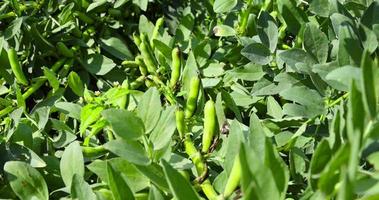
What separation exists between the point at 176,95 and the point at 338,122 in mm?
399

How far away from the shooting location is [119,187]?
22.7 inches

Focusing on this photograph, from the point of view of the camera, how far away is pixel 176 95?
3.01 feet

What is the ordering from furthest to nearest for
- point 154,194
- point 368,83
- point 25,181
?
point 25,181, point 154,194, point 368,83

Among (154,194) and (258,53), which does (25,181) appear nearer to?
(154,194)

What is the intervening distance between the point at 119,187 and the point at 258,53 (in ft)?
1.38

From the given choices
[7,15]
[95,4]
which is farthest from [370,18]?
[7,15]

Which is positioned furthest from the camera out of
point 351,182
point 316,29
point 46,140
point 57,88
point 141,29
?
point 141,29

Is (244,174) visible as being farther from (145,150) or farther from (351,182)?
(145,150)

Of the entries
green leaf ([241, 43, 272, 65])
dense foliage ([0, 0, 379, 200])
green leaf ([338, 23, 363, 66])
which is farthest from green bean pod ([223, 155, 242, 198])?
green leaf ([241, 43, 272, 65])

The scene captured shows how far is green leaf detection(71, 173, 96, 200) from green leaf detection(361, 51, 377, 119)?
0.31 meters

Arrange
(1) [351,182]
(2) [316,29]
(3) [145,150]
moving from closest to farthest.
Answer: (1) [351,182]
(3) [145,150]
(2) [316,29]

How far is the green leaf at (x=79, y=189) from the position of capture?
0.61 meters

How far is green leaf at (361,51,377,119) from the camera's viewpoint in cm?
44

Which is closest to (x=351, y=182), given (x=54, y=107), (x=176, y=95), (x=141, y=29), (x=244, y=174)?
(x=244, y=174)
